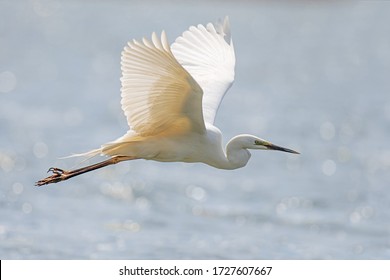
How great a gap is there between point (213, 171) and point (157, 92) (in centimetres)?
808

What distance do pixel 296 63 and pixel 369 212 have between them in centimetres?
1714

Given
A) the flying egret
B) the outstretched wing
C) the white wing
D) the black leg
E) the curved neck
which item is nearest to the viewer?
the outstretched wing

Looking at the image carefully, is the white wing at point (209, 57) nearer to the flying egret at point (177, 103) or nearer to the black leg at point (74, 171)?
the flying egret at point (177, 103)

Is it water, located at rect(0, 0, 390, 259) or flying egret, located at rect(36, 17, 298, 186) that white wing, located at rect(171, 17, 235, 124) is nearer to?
flying egret, located at rect(36, 17, 298, 186)

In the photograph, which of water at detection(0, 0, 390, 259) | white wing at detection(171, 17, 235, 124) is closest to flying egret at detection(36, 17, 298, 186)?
white wing at detection(171, 17, 235, 124)

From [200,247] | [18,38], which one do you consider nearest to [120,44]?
[18,38]

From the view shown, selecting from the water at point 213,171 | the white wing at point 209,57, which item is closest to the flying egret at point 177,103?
the white wing at point 209,57

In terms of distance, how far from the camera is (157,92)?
6.95 meters

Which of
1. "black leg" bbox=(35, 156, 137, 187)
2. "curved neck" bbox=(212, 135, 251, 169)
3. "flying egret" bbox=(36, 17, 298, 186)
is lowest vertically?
"black leg" bbox=(35, 156, 137, 187)

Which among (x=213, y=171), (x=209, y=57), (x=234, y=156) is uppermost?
(x=209, y=57)

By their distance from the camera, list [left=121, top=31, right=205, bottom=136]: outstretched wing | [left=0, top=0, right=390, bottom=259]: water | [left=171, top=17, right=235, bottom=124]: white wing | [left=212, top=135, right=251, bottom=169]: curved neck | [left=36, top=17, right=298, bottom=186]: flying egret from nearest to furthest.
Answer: [left=121, top=31, right=205, bottom=136]: outstretched wing < [left=36, top=17, right=298, bottom=186]: flying egret < [left=212, top=135, right=251, bottom=169]: curved neck < [left=171, top=17, right=235, bottom=124]: white wing < [left=0, top=0, right=390, bottom=259]: water

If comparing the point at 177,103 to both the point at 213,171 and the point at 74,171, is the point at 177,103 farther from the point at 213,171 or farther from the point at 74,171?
the point at 213,171

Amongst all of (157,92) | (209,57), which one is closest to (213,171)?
(209,57)

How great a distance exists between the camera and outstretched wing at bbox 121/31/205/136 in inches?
259
